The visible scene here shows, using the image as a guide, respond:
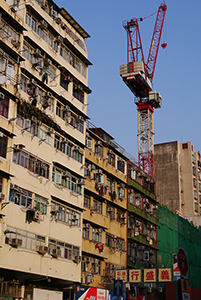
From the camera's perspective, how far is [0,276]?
962 inches

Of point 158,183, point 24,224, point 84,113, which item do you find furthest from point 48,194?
point 158,183

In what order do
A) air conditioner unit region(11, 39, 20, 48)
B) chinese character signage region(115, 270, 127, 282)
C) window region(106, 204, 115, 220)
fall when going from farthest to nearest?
window region(106, 204, 115, 220), chinese character signage region(115, 270, 127, 282), air conditioner unit region(11, 39, 20, 48)

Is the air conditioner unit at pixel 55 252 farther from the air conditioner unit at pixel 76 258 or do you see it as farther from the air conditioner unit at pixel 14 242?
the air conditioner unit at pixel 14 242

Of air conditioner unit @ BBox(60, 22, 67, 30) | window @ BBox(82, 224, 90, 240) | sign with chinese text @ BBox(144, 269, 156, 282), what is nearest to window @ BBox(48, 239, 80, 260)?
window @ BBox(82, 224, 90, 240)

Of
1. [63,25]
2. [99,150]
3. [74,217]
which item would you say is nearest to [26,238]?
[74,217]

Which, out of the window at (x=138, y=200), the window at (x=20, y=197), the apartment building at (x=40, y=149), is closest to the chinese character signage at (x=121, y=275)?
the apartment building at (x=40, y=149)

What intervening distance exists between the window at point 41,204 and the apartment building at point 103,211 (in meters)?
6.68

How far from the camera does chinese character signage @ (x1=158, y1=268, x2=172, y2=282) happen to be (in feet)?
113

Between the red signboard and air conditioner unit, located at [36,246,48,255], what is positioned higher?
air conditioner unit, located at [36,246,48,255]

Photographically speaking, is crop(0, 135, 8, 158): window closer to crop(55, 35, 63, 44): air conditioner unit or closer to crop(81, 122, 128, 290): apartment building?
crop(55, 35, 63, 44): air conditioner unit

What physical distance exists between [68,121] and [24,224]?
9.32 m

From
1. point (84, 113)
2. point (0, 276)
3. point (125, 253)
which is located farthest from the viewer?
point (125, 253)

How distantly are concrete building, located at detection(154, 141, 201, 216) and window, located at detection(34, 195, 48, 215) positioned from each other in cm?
6121

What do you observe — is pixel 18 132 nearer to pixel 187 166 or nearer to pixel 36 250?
pixel 36 250
